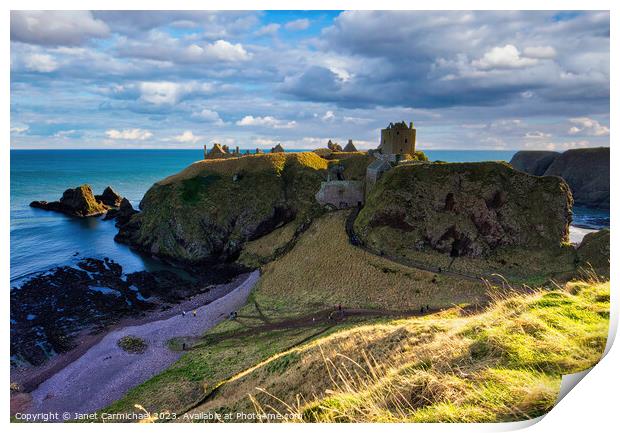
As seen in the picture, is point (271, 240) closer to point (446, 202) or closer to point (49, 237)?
point (446, 202)

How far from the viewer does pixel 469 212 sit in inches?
1385

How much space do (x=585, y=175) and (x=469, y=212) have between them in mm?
45420

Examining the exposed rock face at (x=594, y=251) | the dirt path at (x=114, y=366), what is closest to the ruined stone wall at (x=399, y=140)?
the exposed rock face at (x=594, y=251)

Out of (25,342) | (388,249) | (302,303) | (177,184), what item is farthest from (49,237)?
(388,249)

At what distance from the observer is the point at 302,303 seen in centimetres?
2917

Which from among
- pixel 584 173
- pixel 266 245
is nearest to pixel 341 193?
pixel 266 245

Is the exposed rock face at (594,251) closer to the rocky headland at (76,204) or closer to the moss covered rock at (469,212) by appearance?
the moss covered rock at (469,212)

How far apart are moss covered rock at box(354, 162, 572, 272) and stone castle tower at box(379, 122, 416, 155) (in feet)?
27.1

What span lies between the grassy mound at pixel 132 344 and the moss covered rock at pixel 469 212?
21.5m

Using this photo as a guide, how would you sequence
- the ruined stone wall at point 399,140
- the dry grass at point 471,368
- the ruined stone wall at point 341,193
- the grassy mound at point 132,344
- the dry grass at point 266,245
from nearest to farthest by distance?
1. the dry grass at point 471,368
2. the grassy mound at point 132,344
3. the dry grass at point 266,245
4. the ruined stone wall at point 341,193
5. the ruined stone wall at point 399,140

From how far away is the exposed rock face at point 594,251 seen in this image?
27875 millimetres

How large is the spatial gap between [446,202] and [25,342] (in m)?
38.1

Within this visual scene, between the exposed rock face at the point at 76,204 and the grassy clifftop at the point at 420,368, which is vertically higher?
the exposed rock face at the point at 76,204

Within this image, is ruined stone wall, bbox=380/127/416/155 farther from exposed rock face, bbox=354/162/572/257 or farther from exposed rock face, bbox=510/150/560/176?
exposed rock face, bbox=510/150/560/176
